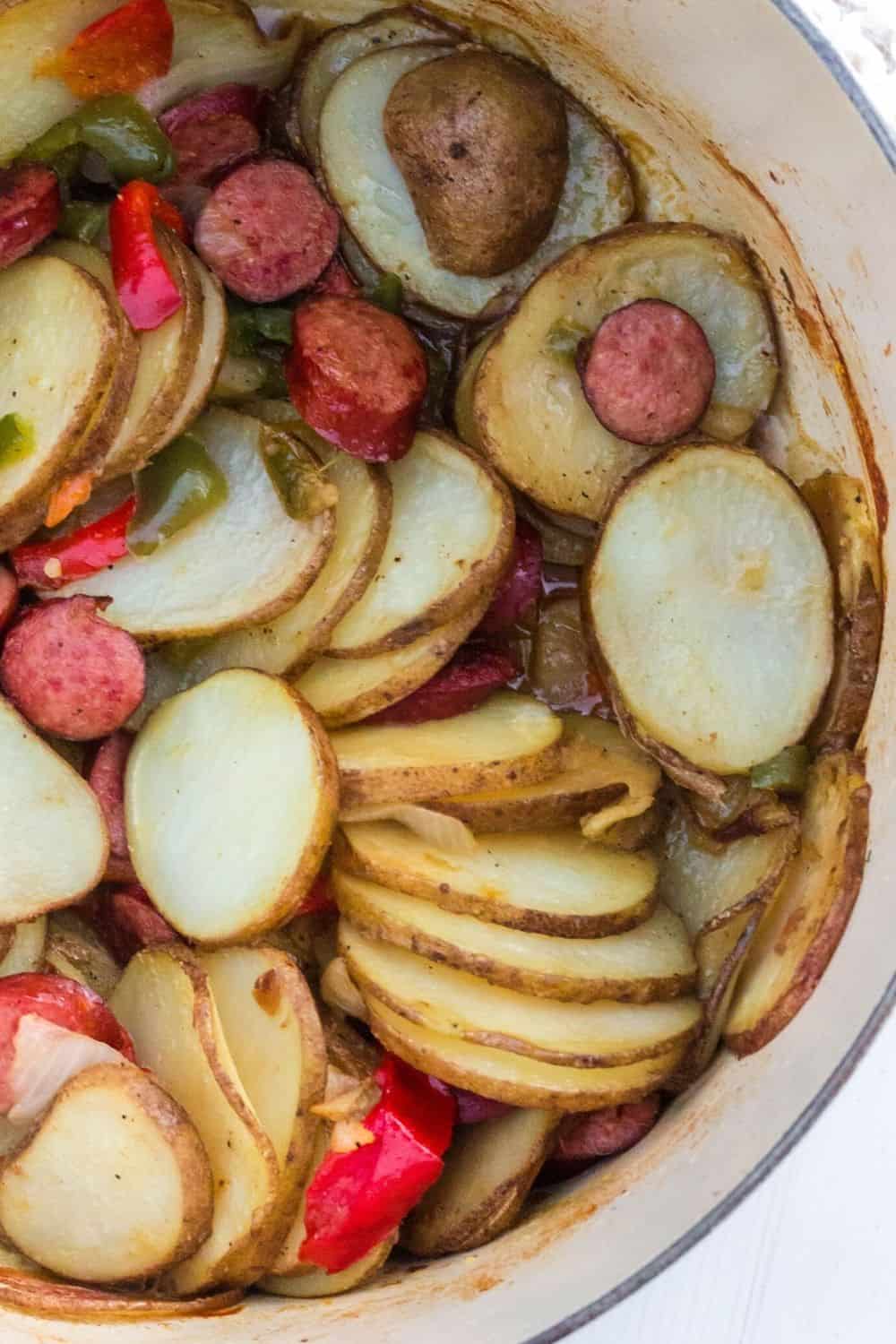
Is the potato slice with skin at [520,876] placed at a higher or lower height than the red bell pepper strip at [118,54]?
lower

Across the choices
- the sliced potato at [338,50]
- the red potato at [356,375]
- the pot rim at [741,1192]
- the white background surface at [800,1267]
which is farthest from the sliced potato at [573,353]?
the white background surface at [800,1267]

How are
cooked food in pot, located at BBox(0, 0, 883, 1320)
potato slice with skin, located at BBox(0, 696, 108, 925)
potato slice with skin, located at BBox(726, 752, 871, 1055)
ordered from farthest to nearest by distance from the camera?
potato slice with skin, located at BBox(0, 696, 108, 925), cooked food in pot, located at BBox(0, 0, 883, 1320), potato slice with skin, located at BBox(726, 752, 871, 1055)

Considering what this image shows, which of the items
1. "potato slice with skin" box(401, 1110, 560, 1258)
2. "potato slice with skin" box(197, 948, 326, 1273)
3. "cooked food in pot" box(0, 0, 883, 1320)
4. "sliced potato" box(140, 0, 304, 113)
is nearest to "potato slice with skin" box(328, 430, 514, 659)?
"cooked food in pot" box(0, 0, 883, 1320)

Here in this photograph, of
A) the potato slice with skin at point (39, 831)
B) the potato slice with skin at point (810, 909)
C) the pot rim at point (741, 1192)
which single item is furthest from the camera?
the potato slice with skin at point (39, 831)

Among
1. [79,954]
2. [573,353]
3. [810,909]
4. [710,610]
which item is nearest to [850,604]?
[710,610]

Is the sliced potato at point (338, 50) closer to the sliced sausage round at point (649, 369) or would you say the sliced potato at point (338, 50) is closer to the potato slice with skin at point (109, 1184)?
the sliced sausage round at point (649, 369)

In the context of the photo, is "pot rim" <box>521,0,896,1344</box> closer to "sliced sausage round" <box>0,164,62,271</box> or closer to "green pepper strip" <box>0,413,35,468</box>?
"green pepper strip" <box>0,413,35,468</box>
